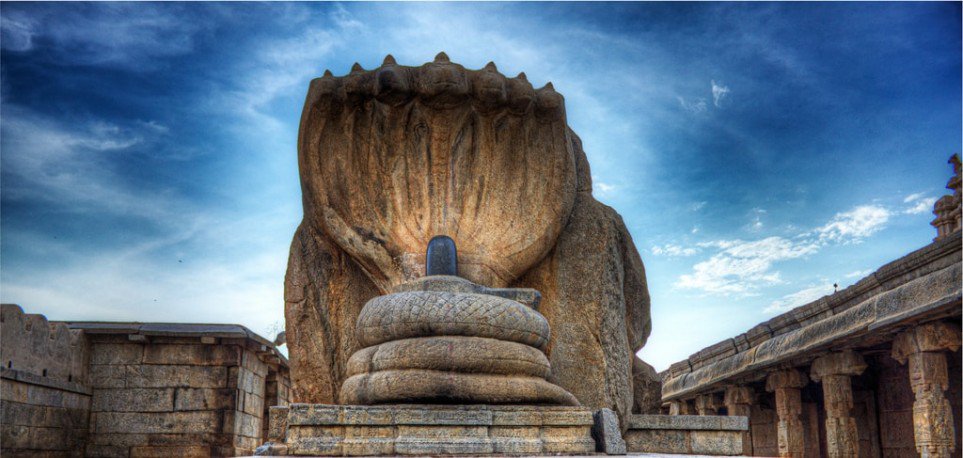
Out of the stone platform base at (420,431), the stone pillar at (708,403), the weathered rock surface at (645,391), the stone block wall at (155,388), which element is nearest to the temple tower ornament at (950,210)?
the stone pillar at (708,403)

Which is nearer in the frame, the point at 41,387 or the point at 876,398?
the point at 41,387

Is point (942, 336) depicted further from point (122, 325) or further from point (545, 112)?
point (122, 325)

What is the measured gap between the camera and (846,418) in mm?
11141

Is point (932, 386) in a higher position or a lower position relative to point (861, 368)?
lower

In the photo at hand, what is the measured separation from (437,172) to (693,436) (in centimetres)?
A: 271

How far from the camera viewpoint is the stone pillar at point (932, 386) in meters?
8.63

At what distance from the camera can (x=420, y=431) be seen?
4.32 m

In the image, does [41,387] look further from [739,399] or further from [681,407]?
[681,407]

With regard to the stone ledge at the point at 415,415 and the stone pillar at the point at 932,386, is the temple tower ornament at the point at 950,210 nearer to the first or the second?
the stone pillar at the point at 932,386

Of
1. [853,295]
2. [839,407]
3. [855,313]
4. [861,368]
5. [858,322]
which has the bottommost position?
[839,407]

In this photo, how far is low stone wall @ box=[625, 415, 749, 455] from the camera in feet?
18.1

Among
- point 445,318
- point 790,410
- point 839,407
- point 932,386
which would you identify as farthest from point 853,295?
point 445,318

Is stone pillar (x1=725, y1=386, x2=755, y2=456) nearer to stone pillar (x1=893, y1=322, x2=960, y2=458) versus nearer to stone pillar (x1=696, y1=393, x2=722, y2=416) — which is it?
stone pillar (x1=696, y1=393, x2=722, y2=416)

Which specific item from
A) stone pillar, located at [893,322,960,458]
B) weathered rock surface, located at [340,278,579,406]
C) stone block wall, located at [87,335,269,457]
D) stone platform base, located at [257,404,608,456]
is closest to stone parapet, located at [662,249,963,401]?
stone pillar, located at [893,322,960,458]
